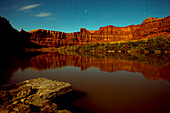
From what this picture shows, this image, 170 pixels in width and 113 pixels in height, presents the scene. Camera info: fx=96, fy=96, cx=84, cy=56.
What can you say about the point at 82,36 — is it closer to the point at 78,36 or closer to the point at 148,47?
the point at 78,36

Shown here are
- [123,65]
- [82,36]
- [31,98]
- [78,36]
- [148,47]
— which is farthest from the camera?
[82,36]

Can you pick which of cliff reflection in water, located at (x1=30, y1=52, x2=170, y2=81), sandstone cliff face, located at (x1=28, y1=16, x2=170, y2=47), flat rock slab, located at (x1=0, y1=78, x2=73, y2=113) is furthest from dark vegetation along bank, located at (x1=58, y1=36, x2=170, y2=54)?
sandstone cliff face, located at (x1=28, y1=16, x2=170, y2=47)

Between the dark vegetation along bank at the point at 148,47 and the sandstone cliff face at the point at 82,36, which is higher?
the sandstone cliff face at the point at 82,36

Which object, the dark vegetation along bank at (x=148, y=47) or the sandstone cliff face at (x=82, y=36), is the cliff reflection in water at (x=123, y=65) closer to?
the dark vegetation along bank at (x=148, y=47)

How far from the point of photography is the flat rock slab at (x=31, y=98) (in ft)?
9.45

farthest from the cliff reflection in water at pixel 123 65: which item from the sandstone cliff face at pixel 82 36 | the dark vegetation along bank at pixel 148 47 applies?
the sandstone cliff face at pixel 82 36

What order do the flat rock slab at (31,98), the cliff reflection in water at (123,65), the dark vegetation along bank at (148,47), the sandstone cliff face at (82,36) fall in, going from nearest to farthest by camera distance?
the flat rock slab at (31,98), the cliff reflection in water at (123,65), the dark vegetation along bank at (148,47), the sandstone cliff face at (82,36)

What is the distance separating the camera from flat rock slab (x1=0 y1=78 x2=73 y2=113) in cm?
288

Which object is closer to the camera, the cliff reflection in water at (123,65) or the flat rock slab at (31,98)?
the flat rock slab at (31,98)

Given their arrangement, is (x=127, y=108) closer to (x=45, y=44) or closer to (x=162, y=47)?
(x=162, y=47)

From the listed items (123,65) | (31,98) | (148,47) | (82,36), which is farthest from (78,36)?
(31,98)

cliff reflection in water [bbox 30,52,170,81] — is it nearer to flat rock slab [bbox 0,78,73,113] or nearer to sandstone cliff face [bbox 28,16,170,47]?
flat rock slab [bbox 0,78,73,113]

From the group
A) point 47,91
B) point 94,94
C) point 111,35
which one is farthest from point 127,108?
point 111,35

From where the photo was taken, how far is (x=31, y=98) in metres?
3.67
